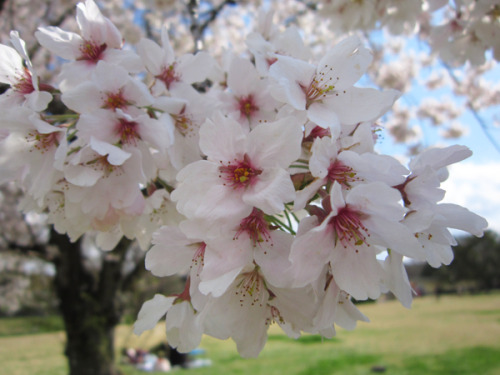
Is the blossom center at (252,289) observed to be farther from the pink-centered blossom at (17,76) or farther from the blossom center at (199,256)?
the pink-centered blossom at (17,76)

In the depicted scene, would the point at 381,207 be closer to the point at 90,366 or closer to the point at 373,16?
the point at 373,16

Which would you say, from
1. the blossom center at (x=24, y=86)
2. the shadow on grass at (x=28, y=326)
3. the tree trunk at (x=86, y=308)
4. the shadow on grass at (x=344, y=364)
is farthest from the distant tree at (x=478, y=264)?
the blossom center at (x=24, y=86)

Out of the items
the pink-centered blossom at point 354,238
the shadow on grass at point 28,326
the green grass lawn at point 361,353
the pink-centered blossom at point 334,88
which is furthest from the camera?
the shadow on grass at point 28,326

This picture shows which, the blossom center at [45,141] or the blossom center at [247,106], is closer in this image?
the blossom center at [45,141]

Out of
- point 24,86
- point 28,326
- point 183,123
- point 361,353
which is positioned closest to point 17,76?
point 24,86

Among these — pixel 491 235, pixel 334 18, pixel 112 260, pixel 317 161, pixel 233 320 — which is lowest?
pixel 491 235

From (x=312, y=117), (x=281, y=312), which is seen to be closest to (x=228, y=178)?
(x=312, y=117)

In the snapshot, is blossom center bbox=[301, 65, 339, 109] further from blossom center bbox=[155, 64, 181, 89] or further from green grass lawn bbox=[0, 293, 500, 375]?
green grass lawn bbox=[0, 293, 500, 375]

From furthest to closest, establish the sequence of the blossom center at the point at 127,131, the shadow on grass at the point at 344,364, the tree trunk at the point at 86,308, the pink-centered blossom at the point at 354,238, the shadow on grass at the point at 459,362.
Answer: the shadow on grass at the point at 344,364, the shadow on grass at the point at 459,362, the tree trunk at the point at 86,308, the blossom center at the point at 127,131, the pink-centered blossom at the point at 354,238
